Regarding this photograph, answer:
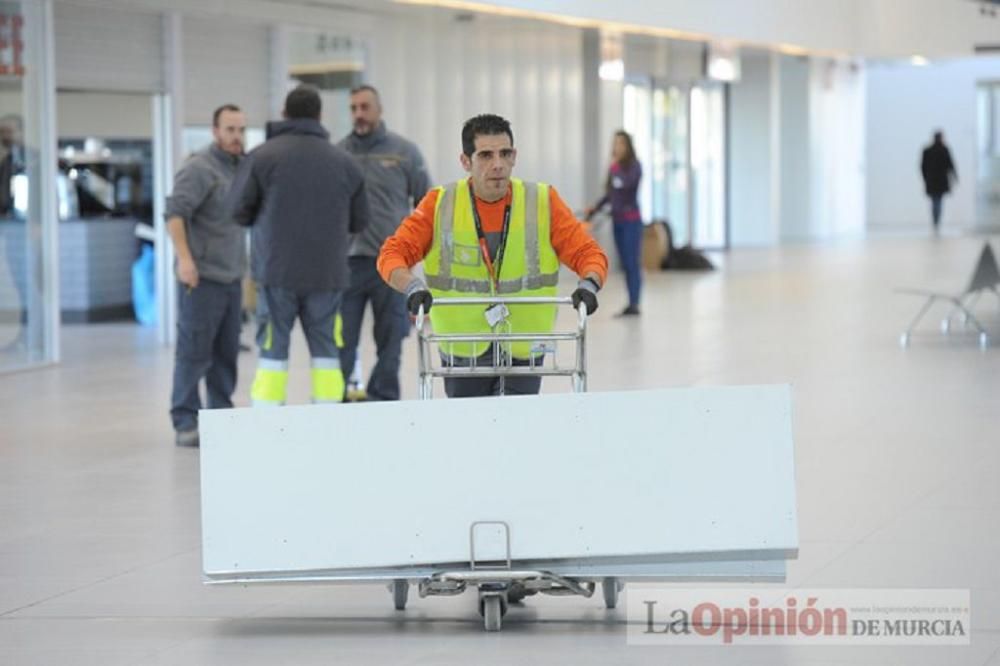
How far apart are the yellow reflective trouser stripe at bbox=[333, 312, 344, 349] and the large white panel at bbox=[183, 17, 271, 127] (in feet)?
21.3

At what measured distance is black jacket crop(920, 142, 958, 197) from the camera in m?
39.2

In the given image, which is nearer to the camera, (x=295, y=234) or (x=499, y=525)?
(x=499, y=525)

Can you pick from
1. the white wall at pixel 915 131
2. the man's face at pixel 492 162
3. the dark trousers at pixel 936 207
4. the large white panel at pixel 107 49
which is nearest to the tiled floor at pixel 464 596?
the man's face at pixel 492 162

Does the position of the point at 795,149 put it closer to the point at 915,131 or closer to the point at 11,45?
the point at 915,131

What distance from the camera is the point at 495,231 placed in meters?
6.55

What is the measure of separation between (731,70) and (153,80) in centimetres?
1699

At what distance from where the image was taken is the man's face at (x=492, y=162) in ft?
20.9

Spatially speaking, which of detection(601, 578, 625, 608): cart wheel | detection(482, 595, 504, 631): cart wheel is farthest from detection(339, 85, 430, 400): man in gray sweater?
detection(482, 595, 504, 631): cart wheel

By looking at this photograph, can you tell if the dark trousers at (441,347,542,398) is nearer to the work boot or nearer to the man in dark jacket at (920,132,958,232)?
the work boot

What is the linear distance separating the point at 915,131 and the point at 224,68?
3096cm

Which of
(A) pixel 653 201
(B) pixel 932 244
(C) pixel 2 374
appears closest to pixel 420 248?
(C) pixel 2 374

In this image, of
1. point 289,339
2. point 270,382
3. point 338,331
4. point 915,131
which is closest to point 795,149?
point 915,131

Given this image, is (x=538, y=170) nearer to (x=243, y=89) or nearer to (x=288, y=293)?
(x=243, y=89)

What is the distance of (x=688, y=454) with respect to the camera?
5871 millimetres
